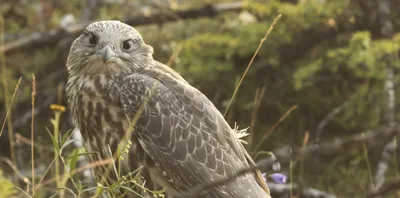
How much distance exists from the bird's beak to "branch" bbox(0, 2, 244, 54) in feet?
9.03

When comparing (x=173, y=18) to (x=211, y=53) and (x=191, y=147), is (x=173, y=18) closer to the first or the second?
(x=211, y=53)

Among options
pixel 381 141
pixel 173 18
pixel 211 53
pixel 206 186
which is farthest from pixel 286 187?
pixel 206 186

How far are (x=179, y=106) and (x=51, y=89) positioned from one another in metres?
2.98

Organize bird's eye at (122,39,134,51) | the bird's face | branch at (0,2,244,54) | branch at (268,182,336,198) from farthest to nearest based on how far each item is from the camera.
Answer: branch at (0,2,244,54) < branch at (268,182,336,198) < bird's eye at (122,39,134,51) < the bird's face

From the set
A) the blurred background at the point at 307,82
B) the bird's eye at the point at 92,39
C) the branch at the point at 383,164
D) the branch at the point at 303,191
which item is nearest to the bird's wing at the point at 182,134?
the bird's eye at the point at 92,39

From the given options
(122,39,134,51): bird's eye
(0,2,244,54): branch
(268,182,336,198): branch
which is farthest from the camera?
(0,2,244,54): branch

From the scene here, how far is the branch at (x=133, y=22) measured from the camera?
611 cm

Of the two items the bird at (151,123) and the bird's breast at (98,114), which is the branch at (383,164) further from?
the bird's breast at (98,114)

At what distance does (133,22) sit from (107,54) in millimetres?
2876

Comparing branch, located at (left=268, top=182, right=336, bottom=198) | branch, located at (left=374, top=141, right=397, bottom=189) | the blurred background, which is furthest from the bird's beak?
branch, located at (left=374, top=141, right=397, bottom=189)

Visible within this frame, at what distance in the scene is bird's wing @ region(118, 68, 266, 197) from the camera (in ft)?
10.6

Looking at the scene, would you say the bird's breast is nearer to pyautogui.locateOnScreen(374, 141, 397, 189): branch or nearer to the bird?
the bird

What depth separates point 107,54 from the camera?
3.27 meters

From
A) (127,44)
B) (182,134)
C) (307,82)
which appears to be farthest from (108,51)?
(307,82)
